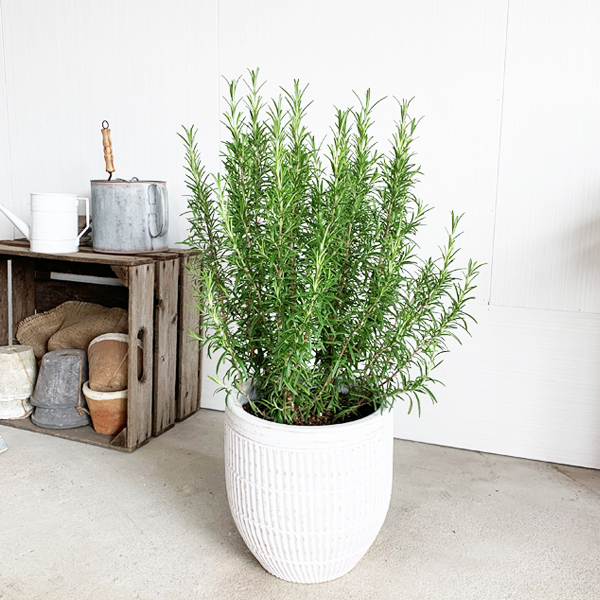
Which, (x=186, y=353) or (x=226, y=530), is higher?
(x=186, y=353)

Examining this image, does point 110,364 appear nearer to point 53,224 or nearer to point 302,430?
point 53,224

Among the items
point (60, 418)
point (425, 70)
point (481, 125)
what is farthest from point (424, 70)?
point (60, 418)

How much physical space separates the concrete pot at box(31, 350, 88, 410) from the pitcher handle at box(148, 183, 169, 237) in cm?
47

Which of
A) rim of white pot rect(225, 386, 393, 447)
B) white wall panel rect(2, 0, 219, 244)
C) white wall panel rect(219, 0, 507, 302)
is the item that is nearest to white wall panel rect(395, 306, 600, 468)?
white wall panel rect(219, 0, 507, 302)

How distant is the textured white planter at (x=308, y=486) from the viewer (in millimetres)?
1188

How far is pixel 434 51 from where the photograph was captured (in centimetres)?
187

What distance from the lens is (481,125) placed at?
1856 mm

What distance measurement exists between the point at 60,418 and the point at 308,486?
116 centimetres

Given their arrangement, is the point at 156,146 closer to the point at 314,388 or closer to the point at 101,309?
the point at 101,309

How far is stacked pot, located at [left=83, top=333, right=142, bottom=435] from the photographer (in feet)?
6.46

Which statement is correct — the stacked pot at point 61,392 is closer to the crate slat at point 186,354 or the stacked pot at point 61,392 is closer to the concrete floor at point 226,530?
the concrete floor at point 226,530

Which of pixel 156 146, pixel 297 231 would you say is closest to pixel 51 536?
pixel 297 231

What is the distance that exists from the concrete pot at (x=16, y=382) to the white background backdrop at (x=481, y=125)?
723 millimetres

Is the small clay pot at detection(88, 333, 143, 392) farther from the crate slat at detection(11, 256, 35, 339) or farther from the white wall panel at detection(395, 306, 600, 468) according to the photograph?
the white wall panel at detection(395, 306, 600, 468)
